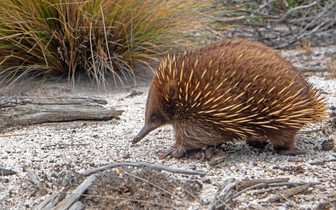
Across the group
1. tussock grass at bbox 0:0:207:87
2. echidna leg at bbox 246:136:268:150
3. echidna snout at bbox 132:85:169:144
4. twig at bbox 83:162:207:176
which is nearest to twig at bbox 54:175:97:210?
twig at bbox 83:162:207:176

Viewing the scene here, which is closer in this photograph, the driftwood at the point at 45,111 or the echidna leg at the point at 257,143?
the echidna leg at the point at 257,143

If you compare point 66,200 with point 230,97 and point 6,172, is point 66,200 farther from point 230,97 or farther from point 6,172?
point 230,97

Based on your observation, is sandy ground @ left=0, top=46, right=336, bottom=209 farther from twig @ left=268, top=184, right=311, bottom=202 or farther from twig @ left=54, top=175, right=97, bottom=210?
twig @ left=54, top=175, right=97, bottom=210

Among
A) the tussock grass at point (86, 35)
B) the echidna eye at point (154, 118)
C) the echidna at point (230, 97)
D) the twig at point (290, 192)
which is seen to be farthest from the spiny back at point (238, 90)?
the tussock grass at point (86, 35)

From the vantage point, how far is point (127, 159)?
12.8 ft

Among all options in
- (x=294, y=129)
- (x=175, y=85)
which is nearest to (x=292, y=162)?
(x=294, y=129)

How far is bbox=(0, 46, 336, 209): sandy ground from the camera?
334cm

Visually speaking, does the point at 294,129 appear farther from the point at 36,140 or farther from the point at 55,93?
the point at 55,93

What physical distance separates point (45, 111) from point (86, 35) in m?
1.31

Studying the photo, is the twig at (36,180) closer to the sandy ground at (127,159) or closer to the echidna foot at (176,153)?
the sandy ground at (127,159)

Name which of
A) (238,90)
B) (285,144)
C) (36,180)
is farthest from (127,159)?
(285,144)

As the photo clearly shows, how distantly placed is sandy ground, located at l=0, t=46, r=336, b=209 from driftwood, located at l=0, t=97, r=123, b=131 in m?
0.06

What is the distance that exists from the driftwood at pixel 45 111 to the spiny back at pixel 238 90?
3.86ft

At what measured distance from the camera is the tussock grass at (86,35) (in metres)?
5.61
